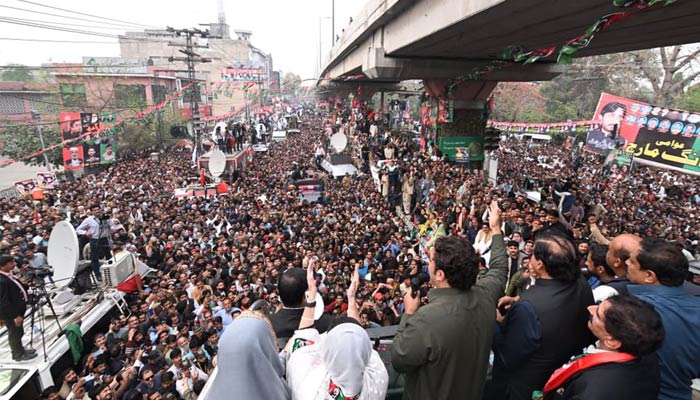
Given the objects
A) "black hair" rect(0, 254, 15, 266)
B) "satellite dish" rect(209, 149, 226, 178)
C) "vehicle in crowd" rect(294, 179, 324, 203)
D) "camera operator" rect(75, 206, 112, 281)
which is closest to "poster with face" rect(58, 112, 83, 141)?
"satellite dish" rect(209, 149, 226, 178)

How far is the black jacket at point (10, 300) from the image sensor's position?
16.2 ft

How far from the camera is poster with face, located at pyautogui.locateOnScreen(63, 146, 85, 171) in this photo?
66.0ft

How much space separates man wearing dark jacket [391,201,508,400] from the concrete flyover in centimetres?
512

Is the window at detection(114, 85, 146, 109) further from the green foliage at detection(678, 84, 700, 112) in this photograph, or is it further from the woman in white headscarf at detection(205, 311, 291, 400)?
the green foliage at detection(678, 84, 700, 112)

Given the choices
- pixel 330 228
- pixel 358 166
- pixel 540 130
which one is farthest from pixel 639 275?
pixel 540 130

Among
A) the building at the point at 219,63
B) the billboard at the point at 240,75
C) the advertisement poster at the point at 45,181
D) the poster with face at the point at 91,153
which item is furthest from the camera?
the building at the point at 219,63

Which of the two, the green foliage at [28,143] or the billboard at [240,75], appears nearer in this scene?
the green foliage at [28,143]

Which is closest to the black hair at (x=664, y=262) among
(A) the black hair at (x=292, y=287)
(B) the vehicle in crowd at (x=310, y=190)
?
(A) the black hair at (x=292, y=287)

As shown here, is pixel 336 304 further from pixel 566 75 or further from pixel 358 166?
pixel 566 75

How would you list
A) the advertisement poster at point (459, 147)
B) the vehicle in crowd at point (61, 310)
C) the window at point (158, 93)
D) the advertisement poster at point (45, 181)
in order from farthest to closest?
1. the window at point (158, 93)
2. the advertisement poster at point (45, 181)
3. the advertisement poster at point (459, 147)
4. the vehicle in crowd at point (61, 310)

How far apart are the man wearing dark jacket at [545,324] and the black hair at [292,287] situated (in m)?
1.22

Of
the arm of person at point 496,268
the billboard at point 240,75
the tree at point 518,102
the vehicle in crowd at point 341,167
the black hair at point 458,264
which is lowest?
the vehicle in crowd at point 341,167

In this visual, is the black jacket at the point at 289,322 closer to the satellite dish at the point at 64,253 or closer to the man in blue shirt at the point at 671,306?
the man in blue shirt at the point at 671,306

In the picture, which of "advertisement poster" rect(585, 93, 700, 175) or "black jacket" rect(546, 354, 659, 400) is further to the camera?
"advertisement poster" rect(585, 93, 700, 175)
